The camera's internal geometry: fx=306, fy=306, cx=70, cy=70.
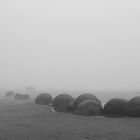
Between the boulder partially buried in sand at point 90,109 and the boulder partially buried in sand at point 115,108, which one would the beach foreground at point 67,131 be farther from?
the boulder partially buried in sand at point 115,108

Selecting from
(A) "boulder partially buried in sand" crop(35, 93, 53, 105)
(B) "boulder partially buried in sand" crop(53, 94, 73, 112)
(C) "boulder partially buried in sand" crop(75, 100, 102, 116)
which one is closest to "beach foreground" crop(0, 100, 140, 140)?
(C) "boulder partially buried in sand" crop(75, 100, 102, 116)

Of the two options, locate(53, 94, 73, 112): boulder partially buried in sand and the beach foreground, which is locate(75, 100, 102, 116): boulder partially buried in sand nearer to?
locate(53, 94, 73, 112): boulder partially buried in sand

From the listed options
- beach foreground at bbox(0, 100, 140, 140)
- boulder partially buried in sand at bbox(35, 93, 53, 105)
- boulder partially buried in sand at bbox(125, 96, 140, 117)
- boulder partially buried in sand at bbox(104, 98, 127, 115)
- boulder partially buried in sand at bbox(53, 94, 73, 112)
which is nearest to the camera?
beach foreground at bbox(0, 100, 140, 140)

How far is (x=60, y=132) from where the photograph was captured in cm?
→ 1703

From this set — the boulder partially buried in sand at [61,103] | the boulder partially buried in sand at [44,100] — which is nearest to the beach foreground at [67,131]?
the boulder partially buried in sand at [61,103]

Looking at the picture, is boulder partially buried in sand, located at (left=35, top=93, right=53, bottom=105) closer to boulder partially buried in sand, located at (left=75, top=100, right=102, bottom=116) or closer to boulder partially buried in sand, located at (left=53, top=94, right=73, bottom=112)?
boulder partially buried in sand, located at (left=53, top=94, right=73, bottom=112)

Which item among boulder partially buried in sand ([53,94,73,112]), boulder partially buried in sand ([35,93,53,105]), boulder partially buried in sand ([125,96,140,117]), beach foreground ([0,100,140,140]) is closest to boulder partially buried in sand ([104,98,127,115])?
boulder partially buried in sand ([125,96,140,117])

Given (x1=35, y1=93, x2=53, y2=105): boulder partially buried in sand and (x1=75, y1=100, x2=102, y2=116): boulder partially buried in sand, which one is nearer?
(x1=75, y1=100, x2=102, y2=116): boulder partially buried in sand

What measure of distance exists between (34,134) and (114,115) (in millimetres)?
11286

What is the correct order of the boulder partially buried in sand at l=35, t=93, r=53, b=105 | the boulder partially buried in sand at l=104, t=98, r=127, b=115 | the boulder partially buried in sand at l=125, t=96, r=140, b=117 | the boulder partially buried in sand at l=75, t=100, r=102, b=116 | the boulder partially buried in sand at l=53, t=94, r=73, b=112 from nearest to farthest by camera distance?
the boulder partially buried in sand at l=125, t=96, r=140, b=117 → the boulder partially buried in sand at l=75, t=100, r=102, b=116 → the boulder partially buried in sand at l=104, t=98, r=127, b=115 → the boulder partially buried in sand at l=53, t=94, r=73, b=112 → the boulder partially buried in sand at l=35, t=93, r=53, b=105

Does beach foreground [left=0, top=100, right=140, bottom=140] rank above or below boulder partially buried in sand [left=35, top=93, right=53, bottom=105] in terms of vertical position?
below

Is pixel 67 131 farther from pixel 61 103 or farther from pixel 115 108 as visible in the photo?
pixel 61 103

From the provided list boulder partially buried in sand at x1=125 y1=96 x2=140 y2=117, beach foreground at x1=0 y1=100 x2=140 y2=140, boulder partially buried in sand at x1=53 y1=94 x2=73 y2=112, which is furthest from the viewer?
boulder partially buried in sand at x1=53 y1=94 x2=73 y2=112

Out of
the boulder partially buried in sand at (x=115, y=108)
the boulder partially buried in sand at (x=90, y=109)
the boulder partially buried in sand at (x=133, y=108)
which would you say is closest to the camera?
the boulder partially buried in sand at (x=133, y=108)
